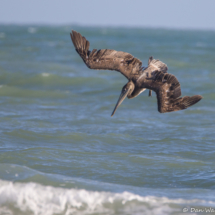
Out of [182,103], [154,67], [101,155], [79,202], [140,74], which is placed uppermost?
[154,67]

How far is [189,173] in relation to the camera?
6.68 meters

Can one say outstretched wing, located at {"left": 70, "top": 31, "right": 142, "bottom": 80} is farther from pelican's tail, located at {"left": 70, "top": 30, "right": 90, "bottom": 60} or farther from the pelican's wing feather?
the pelican's wing feather

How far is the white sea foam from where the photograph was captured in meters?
5.32

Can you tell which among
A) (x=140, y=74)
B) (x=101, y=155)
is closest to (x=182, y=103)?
(x=140, y=74)

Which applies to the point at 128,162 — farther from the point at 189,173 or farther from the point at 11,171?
the point at 11,171

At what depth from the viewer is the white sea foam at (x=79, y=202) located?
5.32 metres

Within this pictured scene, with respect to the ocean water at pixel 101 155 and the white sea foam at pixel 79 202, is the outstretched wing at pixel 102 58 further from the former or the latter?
the white sea foam at pixel 79 202

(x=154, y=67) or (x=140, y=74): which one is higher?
(x=154, y=67)

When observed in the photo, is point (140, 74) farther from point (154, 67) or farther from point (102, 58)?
point (102, 58)

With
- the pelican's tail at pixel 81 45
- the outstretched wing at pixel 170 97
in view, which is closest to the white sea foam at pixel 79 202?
Answer: the outstretched wing at pixel 170 97

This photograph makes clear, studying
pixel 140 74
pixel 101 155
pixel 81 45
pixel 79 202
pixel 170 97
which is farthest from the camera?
pixel 101 155

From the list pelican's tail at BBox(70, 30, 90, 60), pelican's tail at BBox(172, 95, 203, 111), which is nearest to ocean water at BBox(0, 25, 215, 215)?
pelican's tail at BBox(172, 95, 203, 111)

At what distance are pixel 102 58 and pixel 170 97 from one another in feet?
4.13

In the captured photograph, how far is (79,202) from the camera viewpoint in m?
5.49
